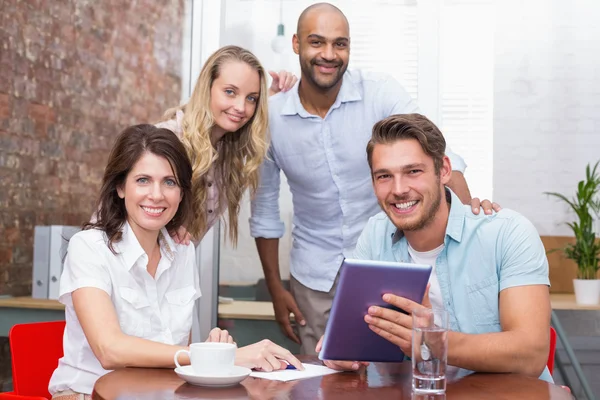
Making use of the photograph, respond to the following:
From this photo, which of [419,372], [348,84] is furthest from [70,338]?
[348,84]

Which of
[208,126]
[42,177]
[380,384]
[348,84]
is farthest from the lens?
[42,177]

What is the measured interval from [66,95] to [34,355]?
1768 mm

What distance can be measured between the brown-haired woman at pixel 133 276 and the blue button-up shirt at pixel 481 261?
1.70 ft

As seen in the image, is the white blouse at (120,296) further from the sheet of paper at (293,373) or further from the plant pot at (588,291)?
the plant pot at (588,291)

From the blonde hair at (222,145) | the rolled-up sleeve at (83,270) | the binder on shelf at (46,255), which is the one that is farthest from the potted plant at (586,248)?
the rolled-up sleeve at (83,270)

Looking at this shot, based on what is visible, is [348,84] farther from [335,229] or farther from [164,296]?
[164,296]

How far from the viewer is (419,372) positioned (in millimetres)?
1340

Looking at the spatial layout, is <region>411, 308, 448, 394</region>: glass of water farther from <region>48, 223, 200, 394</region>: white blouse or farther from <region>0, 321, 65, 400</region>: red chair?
<region>0, 321, 65, 400</region>: red chair

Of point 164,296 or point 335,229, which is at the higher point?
point 335,229

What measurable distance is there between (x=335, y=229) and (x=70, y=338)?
4.23 ft

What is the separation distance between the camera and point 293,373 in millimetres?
1542

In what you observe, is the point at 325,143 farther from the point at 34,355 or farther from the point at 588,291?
the point at 588,291

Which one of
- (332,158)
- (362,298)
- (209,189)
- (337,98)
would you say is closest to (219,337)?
(362,298)

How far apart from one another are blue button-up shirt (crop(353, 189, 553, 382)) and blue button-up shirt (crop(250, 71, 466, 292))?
3.04 ft
